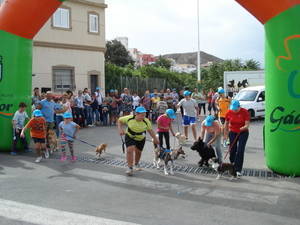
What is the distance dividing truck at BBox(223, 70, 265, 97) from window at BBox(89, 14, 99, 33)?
378 inches

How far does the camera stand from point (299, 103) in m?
7.78

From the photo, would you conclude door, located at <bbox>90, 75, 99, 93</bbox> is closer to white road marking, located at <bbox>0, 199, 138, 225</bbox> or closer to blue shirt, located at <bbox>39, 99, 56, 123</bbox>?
blue shirt, located at <bbox>39, 99, 56, 123</bbox>

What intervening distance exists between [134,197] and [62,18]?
17434 mm

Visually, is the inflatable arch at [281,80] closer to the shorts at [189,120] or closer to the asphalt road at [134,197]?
the asphalt road at [134,197]

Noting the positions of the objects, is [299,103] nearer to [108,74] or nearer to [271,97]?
[271,97]

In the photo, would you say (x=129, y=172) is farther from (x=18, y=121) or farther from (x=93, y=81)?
(x=93, y=81)

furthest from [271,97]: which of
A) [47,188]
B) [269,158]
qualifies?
[47,188]

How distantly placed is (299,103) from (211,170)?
2.55 m

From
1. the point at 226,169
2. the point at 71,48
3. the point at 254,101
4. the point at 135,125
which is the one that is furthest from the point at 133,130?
the point at 71,48

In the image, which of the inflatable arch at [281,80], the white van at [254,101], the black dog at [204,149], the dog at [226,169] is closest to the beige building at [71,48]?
the white van at [254,101]

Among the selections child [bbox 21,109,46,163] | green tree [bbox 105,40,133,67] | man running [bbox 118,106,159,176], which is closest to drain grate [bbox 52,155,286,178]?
man running [bbox 118,106,159,176]

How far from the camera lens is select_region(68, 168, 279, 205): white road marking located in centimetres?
659

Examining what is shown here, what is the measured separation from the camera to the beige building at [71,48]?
818 inches

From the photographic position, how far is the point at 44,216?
18.5 feet
